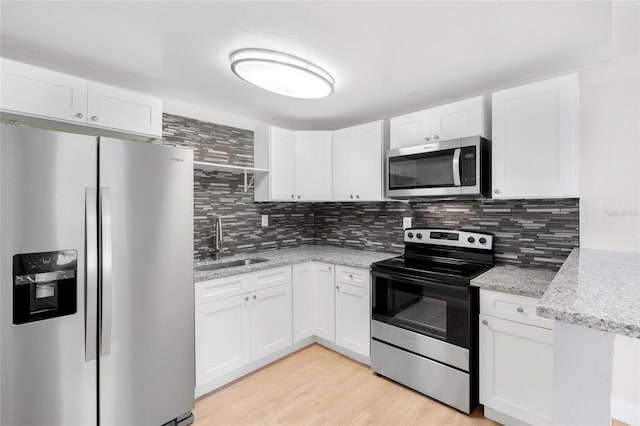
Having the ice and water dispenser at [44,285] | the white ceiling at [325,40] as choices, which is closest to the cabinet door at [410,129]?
the white ceiling at [325,40]

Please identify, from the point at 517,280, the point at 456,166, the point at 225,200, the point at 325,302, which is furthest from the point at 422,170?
the point at 225,200

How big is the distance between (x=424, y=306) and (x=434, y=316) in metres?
0.09

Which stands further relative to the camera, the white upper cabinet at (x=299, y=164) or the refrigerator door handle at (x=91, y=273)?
the white upper cabinet at (x=299, y=164)

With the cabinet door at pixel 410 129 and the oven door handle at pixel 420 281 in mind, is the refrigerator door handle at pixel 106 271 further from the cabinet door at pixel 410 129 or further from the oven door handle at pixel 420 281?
the cabinet door at pixel 410 129

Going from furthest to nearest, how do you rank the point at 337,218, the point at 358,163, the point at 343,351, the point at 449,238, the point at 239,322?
the point at 337,218 < the point at 358,163 < the point at 343,351 < the point at 449,238 < the point at 239,322

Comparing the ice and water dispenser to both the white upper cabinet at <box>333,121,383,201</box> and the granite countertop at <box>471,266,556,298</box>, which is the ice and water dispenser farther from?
the granite countertop at <box>471,266,556,298</box>

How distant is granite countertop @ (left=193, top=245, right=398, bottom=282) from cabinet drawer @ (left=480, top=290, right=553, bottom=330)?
2.87 ft

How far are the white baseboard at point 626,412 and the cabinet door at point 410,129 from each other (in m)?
2.10

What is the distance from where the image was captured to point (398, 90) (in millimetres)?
2367

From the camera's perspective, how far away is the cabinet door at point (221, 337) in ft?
7.04

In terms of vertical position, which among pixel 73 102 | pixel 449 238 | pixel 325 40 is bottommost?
pixel 449 238

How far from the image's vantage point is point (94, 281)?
5.14ft

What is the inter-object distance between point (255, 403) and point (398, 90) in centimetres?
252

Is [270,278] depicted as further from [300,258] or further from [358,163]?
[358,163]
